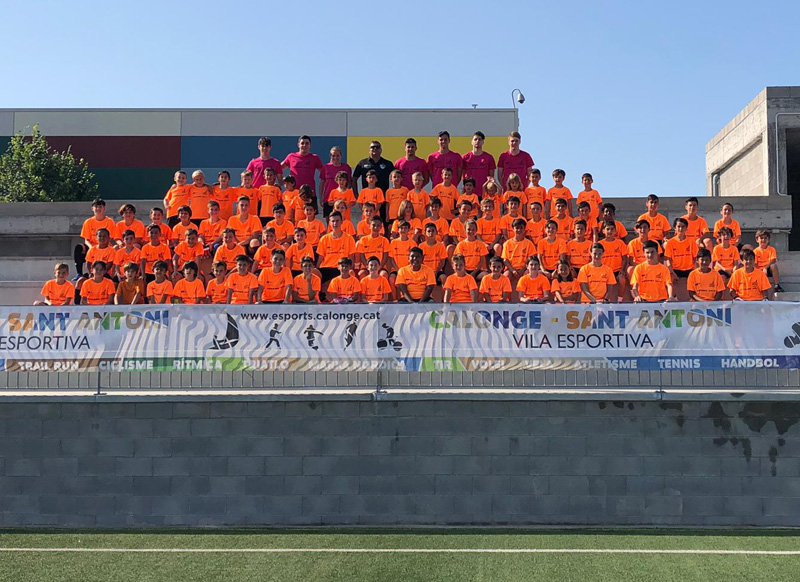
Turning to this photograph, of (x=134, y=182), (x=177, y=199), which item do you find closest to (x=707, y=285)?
(x=177, y=199)

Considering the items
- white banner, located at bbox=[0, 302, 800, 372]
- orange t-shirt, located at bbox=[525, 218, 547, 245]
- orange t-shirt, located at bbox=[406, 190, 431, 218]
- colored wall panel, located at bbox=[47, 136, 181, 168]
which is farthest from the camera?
colored wall panel, located at bbox=[47, 136, 181, 168]

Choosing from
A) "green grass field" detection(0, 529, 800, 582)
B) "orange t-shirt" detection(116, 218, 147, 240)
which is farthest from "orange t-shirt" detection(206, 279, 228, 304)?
"green grass field" detection(0, 529, 800, 582)

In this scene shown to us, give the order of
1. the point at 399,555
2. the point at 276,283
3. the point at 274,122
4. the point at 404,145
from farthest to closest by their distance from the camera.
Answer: the point at 274,122 → the point at 404,145 → the point at 276,283 → the point at 399,555

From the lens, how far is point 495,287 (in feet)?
41.1

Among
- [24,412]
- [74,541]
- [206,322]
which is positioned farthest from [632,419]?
[24,412]

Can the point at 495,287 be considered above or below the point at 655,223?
below

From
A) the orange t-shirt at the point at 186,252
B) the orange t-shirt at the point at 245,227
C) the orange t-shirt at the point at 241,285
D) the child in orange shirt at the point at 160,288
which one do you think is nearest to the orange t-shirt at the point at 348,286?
the orange t-shirt at the point at 241,285

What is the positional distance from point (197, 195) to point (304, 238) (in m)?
3.11

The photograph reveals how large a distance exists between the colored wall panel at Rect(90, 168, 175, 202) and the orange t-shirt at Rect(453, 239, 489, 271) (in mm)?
20977

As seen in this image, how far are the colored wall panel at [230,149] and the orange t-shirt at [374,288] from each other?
20629 millimetres

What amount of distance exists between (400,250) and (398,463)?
12.5 ft

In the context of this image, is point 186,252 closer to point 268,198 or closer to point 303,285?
point 268,198

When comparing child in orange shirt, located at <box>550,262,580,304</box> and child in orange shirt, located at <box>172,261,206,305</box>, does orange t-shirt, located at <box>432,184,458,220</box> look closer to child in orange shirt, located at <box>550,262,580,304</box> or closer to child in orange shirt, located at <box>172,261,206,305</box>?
child in orange shirt, located at <box>550,262,580,304</box>

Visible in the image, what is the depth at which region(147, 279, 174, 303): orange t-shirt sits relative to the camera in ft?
40.8
